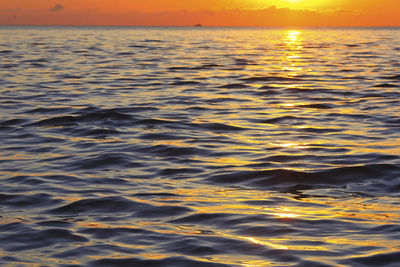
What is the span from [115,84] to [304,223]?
15.7 metres

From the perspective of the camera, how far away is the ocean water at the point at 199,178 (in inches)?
239

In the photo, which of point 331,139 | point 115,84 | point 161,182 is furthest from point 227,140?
point 115,84

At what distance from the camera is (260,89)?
20.7 metres

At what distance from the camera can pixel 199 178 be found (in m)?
8.89

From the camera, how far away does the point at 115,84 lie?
71.1ft

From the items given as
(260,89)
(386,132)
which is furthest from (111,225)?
(260,89)

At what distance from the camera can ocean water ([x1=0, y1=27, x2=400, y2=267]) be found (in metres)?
6.06

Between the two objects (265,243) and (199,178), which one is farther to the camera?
(199,178)

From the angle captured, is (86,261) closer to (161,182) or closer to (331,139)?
(161,182)

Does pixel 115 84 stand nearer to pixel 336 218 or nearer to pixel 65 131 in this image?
pixel 65 131

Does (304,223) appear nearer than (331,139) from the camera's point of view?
Yes

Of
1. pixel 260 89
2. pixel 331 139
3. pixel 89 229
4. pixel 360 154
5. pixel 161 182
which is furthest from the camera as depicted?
pixel 260 89

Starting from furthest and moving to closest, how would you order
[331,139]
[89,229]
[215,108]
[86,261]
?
[215,108] → [331,139] → [89,229] → [86,261]

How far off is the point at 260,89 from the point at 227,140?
366 inches
